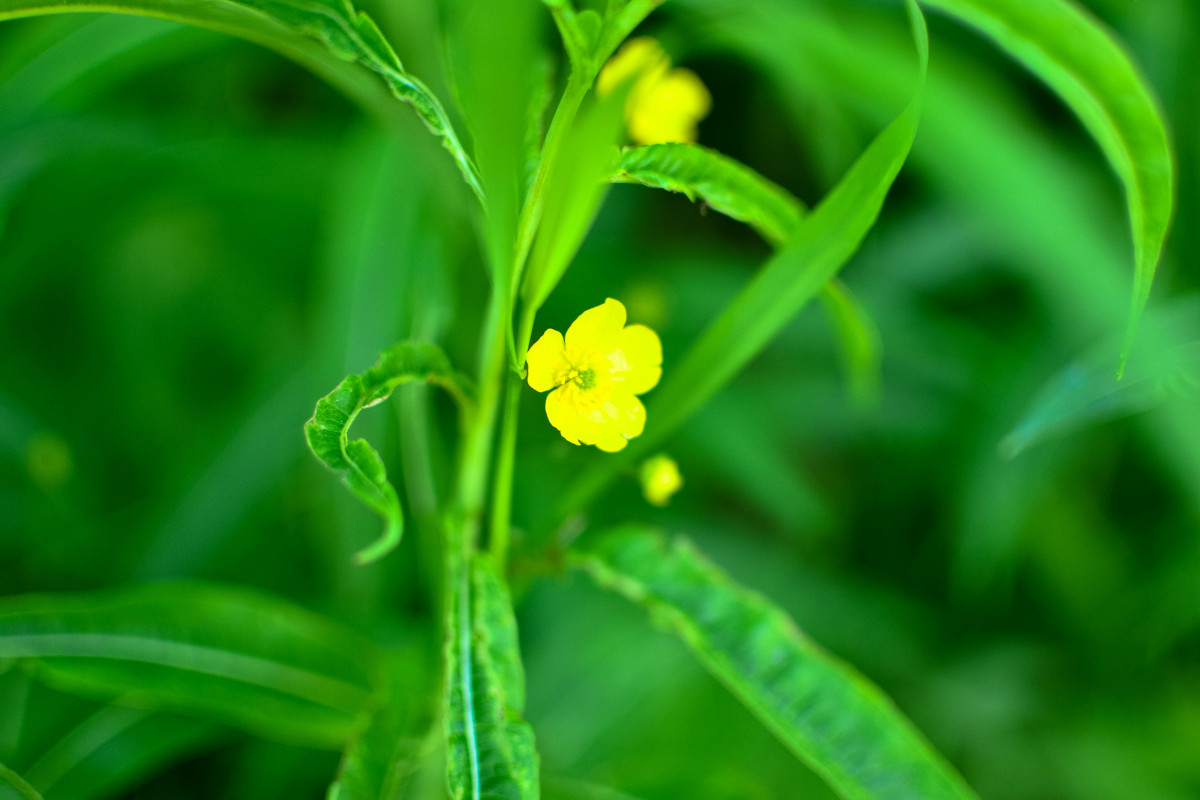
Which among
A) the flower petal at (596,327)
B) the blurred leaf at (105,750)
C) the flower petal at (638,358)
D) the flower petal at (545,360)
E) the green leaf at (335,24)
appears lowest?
the blurred leaf at (105,750)

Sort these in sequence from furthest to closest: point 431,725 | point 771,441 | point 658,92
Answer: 1. point 771,441
2. point 658,92
3. point 431,725

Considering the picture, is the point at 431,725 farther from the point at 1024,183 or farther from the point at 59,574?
the point at 1024,183

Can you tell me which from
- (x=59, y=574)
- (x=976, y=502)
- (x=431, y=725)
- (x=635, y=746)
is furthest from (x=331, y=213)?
(x=976, y=502)

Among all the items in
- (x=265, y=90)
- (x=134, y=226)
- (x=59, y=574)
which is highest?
(x=265, y=90)

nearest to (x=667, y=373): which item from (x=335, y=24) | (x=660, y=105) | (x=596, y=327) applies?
(x=660, y=105)

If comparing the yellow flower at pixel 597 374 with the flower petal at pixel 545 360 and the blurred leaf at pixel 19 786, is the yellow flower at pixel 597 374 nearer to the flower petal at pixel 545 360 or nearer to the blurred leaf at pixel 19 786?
the flower petal at pixel 545 360

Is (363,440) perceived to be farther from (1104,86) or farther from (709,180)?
(1104,86)

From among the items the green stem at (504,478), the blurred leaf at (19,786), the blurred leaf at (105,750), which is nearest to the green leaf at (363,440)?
the green stem at (504,478)
